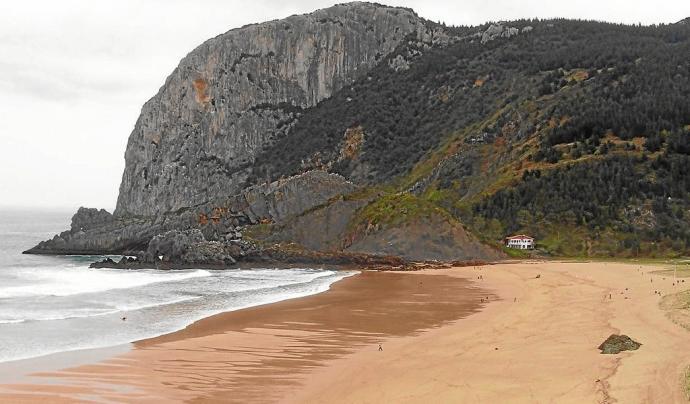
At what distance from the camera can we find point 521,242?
52.5 meters

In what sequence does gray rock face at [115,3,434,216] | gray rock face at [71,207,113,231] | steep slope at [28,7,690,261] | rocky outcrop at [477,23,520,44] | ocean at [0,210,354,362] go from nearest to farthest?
ocean at [0,210,354,362] < steep slope at [28,7,690,261] < gray rock face at [71,207,113,231] < gray rock face at [115,3,434,216] < rocky outcrop at [477,23,520,44]

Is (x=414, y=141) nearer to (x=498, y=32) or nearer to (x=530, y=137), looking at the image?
(x=530, y=137)

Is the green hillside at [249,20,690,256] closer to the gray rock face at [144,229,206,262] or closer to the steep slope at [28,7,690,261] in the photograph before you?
the steep slope at [28,7,690,261]

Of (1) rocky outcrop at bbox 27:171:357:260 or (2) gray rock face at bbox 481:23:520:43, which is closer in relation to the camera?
(1) rocky outcrop at bbox 27:171:357:260

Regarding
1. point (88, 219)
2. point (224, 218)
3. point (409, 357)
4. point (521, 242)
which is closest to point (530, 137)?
point (521, 242)

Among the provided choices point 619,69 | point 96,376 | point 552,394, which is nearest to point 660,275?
point 552,394

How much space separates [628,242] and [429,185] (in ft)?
104

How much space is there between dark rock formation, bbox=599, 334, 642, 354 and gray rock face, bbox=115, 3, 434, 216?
107801 millimetres

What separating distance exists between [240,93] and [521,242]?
85280mm

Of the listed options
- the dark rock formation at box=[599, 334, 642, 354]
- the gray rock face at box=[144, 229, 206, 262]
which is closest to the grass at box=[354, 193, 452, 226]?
the gray rock face at box=[144, 229, 206, 262]

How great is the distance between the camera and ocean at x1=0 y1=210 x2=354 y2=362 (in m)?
18.5

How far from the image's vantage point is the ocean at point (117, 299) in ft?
60.8

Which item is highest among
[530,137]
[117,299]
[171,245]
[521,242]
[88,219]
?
[530,137]

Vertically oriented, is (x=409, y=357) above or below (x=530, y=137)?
below
